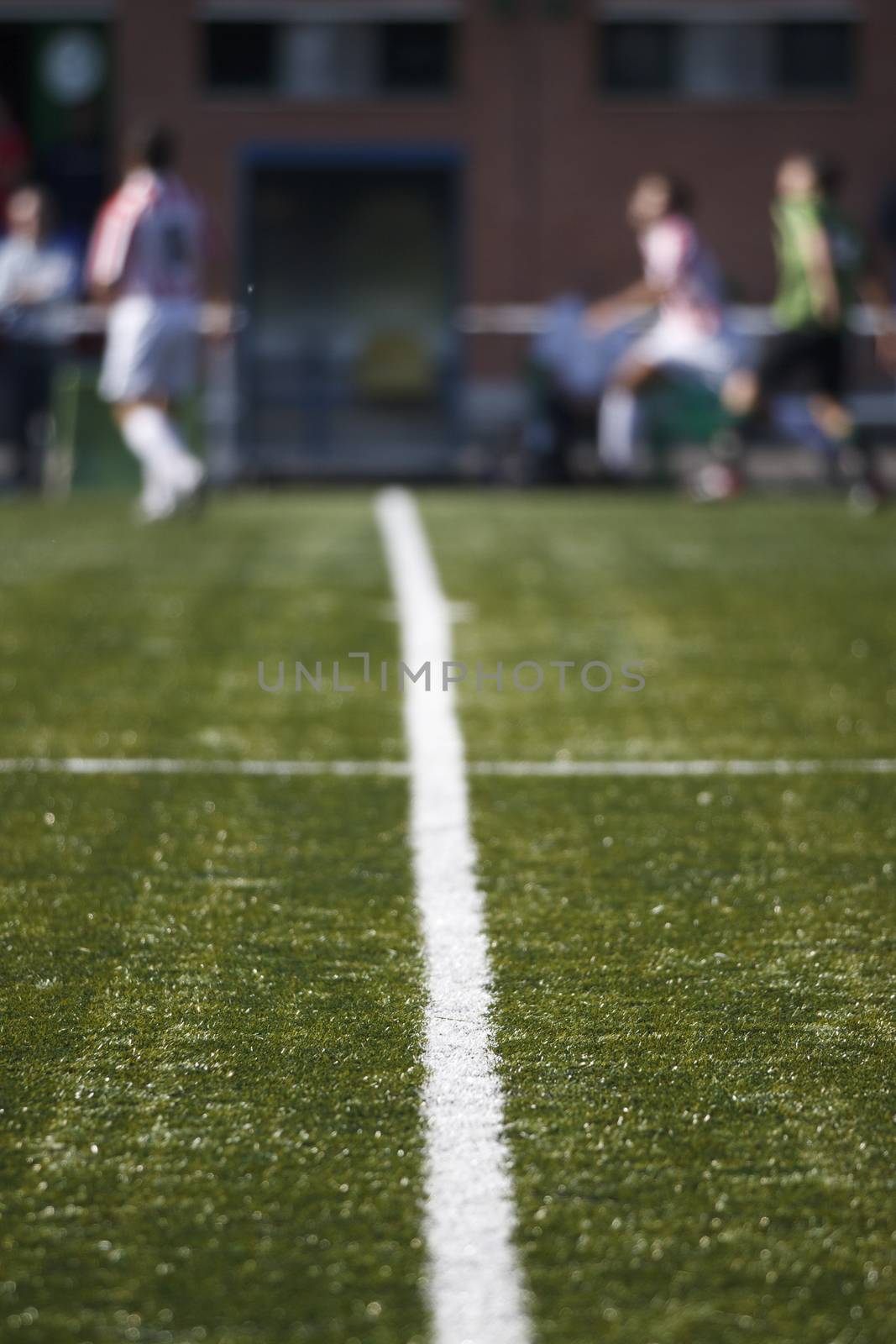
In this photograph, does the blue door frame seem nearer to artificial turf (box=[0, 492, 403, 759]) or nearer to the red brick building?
the red brick building

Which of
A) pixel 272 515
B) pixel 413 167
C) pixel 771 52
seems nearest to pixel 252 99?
pixel 413 167

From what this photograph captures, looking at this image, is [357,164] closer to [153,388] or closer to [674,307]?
[674,307]

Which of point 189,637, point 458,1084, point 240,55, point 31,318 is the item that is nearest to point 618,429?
point 31,318

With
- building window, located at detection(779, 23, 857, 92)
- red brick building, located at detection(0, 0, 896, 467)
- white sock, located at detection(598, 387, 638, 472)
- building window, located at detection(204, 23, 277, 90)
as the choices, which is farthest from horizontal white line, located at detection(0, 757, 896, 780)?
building window, located at detection(779, 23, 857, 92)

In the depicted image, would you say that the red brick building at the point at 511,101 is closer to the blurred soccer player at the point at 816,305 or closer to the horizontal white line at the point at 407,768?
the blurred soccer player at the point at 816,305

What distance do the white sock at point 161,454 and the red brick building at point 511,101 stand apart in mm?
13205

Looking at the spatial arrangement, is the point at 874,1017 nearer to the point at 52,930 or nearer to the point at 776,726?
the point at 52,930

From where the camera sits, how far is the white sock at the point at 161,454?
11805mm

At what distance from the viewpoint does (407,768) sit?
207 inches

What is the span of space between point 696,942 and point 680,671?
3090mm

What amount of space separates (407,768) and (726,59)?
22179mm

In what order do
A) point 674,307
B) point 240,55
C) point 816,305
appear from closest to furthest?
point 816,305 → point 674,307 → point 240,55

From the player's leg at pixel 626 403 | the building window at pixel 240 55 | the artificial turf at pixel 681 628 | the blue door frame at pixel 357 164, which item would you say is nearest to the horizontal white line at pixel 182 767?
the artificial turf at pixel 681 628

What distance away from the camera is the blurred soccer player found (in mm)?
13133
